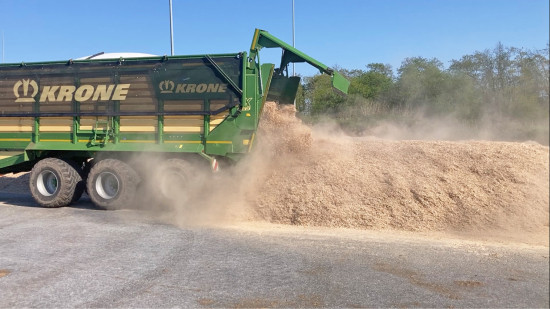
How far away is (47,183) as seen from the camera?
32.0 feet

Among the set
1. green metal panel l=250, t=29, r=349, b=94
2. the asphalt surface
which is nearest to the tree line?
green metal panel l=250, t=29, r=349, b=94

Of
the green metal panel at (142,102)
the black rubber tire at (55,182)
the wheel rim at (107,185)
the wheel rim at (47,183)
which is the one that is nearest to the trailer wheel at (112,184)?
the wheel rim at (107,185)

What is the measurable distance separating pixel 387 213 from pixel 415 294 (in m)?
3.00

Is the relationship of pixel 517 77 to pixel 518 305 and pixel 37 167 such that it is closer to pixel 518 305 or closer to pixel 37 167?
pixel 518 305

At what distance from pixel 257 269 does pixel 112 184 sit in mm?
5262

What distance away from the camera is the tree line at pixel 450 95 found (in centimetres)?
249

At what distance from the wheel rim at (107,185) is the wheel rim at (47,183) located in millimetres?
1056

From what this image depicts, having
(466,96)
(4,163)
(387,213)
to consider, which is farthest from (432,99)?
(4,163)

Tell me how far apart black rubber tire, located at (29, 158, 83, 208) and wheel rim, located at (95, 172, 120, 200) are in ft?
2.23

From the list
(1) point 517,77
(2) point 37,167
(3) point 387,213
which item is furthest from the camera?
(2) point 37,167

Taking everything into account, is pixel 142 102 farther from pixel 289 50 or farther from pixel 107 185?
pixel 289 50

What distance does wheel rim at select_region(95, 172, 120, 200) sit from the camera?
9.27 m

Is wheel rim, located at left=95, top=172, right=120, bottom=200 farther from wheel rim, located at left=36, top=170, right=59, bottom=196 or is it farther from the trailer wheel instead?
wheel rim, located at left=36, top=170, right=59, bottom=196

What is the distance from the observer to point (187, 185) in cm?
867
